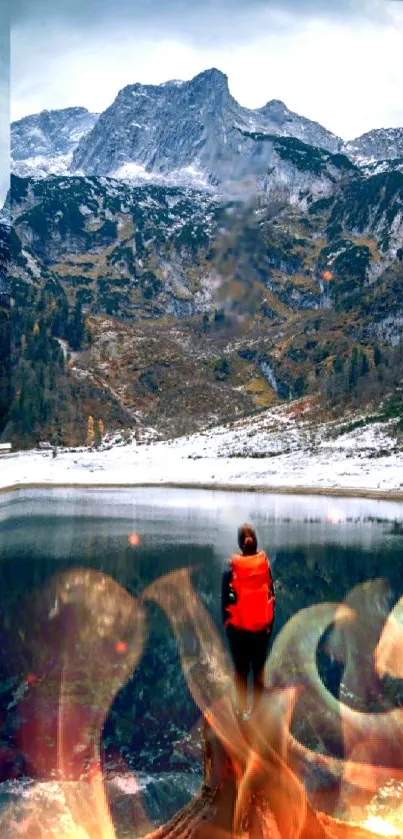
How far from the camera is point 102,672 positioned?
65.8 ft

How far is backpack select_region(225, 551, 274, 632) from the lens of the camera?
32.1ft

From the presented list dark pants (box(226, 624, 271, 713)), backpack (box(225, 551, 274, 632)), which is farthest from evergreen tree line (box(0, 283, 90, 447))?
backpack (box(225, 551, 274, 632))

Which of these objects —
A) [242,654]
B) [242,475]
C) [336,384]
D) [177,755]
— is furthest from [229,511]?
[336,384]

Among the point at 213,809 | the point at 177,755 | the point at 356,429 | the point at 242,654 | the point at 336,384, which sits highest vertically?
the point at 336,384

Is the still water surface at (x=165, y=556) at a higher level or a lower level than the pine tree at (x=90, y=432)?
lower

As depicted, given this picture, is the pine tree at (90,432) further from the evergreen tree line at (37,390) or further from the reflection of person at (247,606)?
the reflection of person at (247,606)

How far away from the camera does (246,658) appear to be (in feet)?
33.2

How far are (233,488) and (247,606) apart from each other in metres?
80.9

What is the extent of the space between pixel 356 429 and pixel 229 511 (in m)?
62.6

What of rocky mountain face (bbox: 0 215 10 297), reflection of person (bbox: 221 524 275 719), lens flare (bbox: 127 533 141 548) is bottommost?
lens flare (bbox: 127 533 141 548)

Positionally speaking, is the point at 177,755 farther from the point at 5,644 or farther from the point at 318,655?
the point at 5,644

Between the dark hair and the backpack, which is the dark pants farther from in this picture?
the dark hair

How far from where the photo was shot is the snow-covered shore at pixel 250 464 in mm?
90750

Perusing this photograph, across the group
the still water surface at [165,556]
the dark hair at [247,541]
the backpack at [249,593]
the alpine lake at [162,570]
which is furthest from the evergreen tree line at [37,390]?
the backpack at [249,593]
